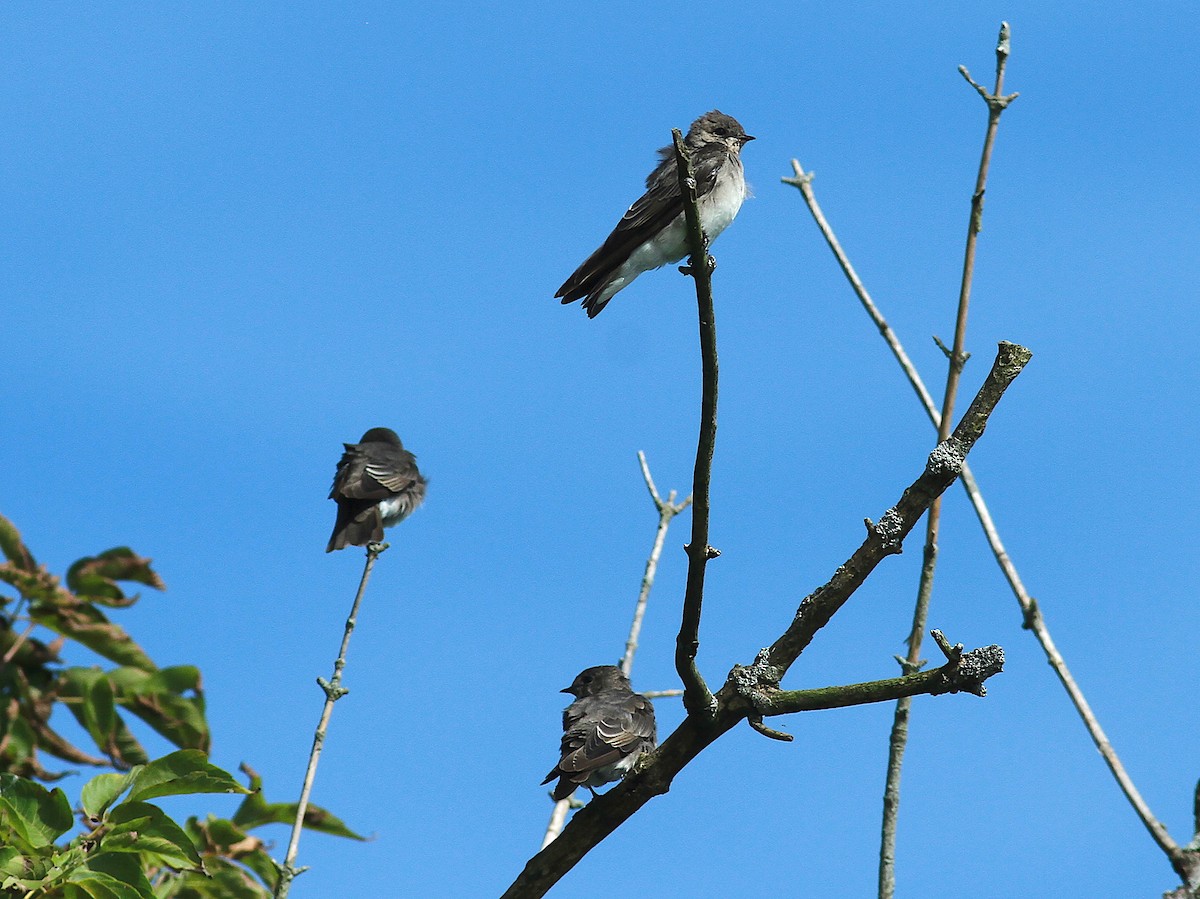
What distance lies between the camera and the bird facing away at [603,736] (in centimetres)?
718

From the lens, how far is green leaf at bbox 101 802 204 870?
4.01m

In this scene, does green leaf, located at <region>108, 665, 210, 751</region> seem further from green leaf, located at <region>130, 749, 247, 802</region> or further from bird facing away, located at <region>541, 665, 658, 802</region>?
bird facing away, located at <region>541, 665, 658, 802</region>

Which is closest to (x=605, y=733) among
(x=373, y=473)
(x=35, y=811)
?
(x=35, y=811)

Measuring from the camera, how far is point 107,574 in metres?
5.49

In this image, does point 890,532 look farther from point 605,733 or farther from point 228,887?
point 605,733

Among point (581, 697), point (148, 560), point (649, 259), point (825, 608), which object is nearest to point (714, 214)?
point (649, 259)

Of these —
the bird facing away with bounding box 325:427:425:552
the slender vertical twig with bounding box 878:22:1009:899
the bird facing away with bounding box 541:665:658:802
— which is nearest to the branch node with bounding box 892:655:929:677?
the slender vertical twig with bounding box 878:22:1009:899

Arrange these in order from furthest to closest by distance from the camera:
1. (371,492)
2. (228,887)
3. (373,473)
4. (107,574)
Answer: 1. (373,473)
2. (371,492)
3. (107,574)
4. (228,887)

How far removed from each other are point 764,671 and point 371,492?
11.6 metres

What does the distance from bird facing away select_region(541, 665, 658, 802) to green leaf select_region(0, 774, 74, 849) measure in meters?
3.31

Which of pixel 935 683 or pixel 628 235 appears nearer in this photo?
pixel 935 683

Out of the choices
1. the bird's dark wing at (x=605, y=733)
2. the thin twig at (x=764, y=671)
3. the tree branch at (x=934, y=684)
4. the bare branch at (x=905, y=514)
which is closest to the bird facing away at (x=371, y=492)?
the bird's dark wing at (x=605, y=733)

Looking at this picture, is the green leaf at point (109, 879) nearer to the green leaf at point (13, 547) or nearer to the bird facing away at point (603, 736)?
the green leaf at point (13, 547)

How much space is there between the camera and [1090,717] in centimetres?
468
